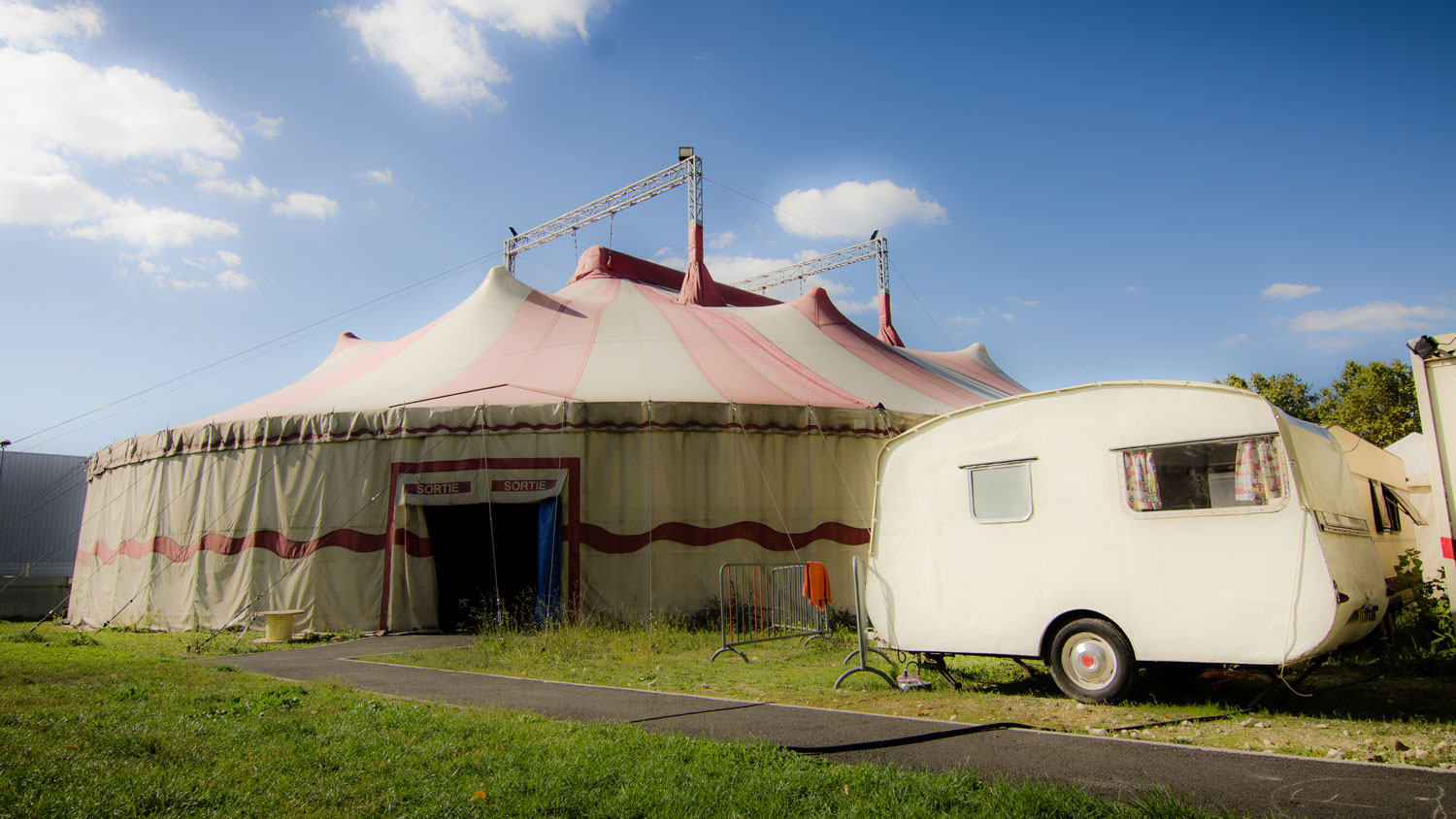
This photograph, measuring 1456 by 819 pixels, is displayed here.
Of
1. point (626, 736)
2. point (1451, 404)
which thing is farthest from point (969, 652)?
point (1451, 404)

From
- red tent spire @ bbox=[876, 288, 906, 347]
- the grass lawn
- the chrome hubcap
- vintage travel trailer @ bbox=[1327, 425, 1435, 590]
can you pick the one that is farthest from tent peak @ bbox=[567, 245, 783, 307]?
the chrome hubcap

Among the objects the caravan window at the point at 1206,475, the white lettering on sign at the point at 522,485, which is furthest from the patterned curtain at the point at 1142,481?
the white lettering on sign at the point at 522,485

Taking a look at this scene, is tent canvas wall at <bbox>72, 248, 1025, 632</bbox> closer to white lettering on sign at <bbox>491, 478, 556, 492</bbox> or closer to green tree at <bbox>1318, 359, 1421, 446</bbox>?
white lettering on sign at <bbox>491, 478, 556, 492</bbox>

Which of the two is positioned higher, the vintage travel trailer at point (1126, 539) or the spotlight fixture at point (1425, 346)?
the spotlight fixture at point (1425, 346)

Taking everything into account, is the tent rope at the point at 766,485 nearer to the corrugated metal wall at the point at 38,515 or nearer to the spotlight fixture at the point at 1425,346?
the spotlight fixture at the point at 1425,346

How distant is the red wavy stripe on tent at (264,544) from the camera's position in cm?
1295

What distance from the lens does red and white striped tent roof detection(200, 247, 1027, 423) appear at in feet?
45.9

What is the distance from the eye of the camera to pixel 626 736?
15.9ft

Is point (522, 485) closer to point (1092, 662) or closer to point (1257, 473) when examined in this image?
point (1092, 662)

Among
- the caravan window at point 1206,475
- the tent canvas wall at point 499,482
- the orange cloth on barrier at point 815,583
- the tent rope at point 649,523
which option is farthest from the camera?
the tent canvas wall at point 499,482

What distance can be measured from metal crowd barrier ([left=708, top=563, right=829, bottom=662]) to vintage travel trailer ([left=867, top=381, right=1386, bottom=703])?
322 centimetres

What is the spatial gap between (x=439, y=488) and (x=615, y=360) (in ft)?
12.7

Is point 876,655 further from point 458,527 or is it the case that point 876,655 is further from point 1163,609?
point 458,527

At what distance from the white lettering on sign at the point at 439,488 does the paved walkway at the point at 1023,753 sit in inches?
221
